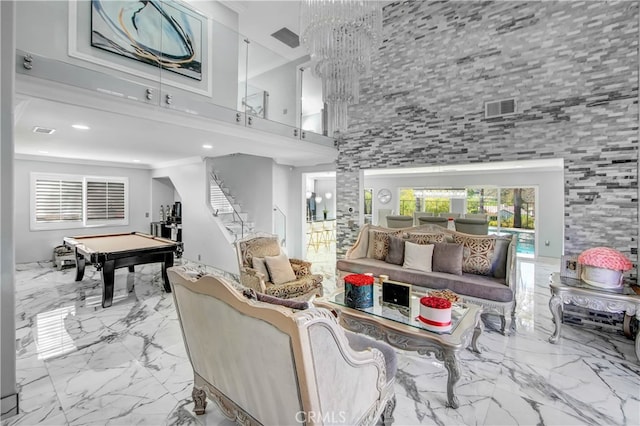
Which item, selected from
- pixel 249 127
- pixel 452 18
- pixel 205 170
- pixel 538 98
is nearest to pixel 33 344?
pixel 249 127

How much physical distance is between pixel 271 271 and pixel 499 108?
415 centimetres

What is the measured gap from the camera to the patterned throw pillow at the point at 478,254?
12.7ft

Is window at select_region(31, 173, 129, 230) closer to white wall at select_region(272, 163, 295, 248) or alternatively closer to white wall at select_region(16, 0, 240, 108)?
white wall at select_region(272, 163, 295, 248)

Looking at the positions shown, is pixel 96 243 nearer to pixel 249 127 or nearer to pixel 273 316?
pixel 249 127

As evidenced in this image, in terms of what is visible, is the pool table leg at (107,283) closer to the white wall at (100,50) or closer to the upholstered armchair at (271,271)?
the upholstered armchair at (271,271)

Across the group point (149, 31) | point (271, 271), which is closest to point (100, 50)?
point (149, 31)

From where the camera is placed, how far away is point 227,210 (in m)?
7.33

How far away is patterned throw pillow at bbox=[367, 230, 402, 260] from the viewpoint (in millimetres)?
4758

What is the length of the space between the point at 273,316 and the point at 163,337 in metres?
2.72

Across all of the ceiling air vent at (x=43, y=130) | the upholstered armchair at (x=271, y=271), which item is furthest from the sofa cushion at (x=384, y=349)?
the ceiling air vent at (x=43, y=130)

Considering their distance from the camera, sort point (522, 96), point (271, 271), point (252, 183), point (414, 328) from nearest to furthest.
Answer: point (414, 328) → point (271, 271) → point (522, 96) → point (252, 183)

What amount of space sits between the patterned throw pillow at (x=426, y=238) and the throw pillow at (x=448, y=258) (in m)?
0.19

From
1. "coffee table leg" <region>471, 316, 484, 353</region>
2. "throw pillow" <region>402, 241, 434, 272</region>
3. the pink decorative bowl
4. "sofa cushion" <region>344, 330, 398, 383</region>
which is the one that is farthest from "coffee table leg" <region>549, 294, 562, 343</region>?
"sofa cushion" <region>344, 330, 398, 383</region>

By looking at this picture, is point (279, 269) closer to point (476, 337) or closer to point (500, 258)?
point (476, 337)
